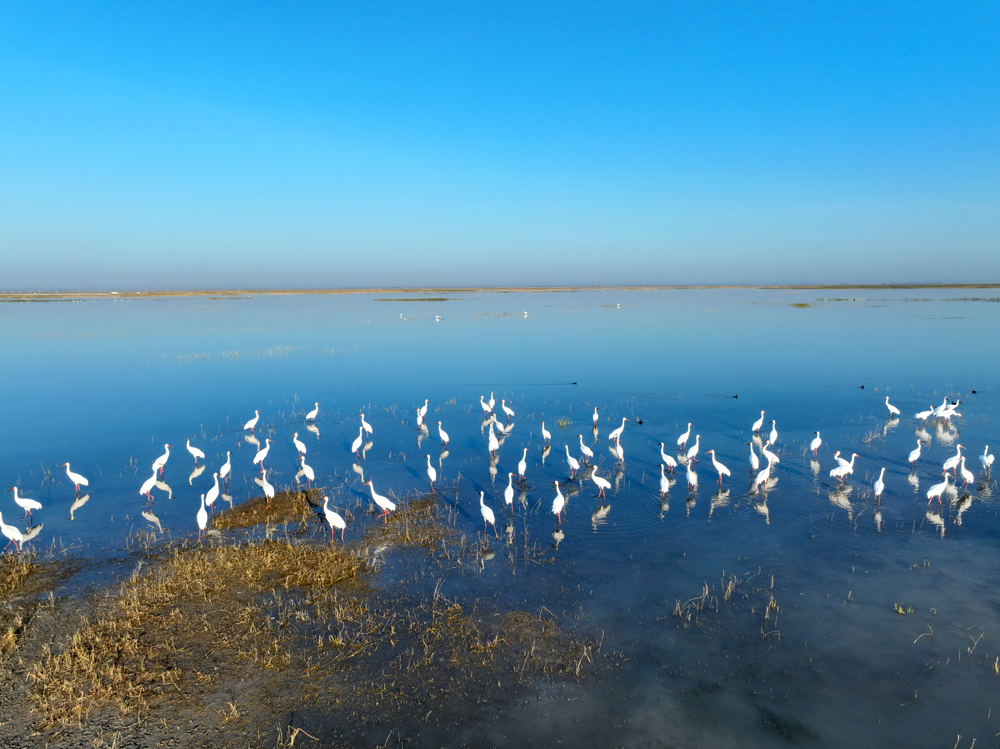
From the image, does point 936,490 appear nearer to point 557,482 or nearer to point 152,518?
point 557,482

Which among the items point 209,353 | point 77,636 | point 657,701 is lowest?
point 657,701

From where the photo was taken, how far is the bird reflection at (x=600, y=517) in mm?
12883

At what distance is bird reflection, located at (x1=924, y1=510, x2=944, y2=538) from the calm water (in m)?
0.12

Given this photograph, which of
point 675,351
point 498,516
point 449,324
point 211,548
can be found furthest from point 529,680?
point 449,324

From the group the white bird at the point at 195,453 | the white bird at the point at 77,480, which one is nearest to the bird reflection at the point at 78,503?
the white bird at the point at 77,480

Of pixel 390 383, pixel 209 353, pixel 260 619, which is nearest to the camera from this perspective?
pixel 260 619

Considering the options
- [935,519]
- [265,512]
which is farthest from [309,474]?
[935,519]

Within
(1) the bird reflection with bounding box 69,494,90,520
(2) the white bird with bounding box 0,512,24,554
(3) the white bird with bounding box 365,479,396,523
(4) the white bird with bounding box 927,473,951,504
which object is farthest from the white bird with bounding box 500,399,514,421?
(2) the white bird with bounding box 0,512,24,554

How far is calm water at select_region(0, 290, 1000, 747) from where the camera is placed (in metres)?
7.34

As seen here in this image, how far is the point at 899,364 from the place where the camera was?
34.6 m

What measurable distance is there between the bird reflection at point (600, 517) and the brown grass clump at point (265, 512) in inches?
274

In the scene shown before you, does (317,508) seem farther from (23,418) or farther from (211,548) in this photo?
(23,418)

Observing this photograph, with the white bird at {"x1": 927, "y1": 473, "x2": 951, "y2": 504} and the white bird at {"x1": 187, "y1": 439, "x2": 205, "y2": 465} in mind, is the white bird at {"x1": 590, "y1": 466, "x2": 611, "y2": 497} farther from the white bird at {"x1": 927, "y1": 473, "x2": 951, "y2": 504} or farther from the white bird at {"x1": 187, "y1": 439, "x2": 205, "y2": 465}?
the white bird at {"x1": 187, "y1": 439, "x2": 205, "y2": 465}

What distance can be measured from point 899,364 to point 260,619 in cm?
3958
